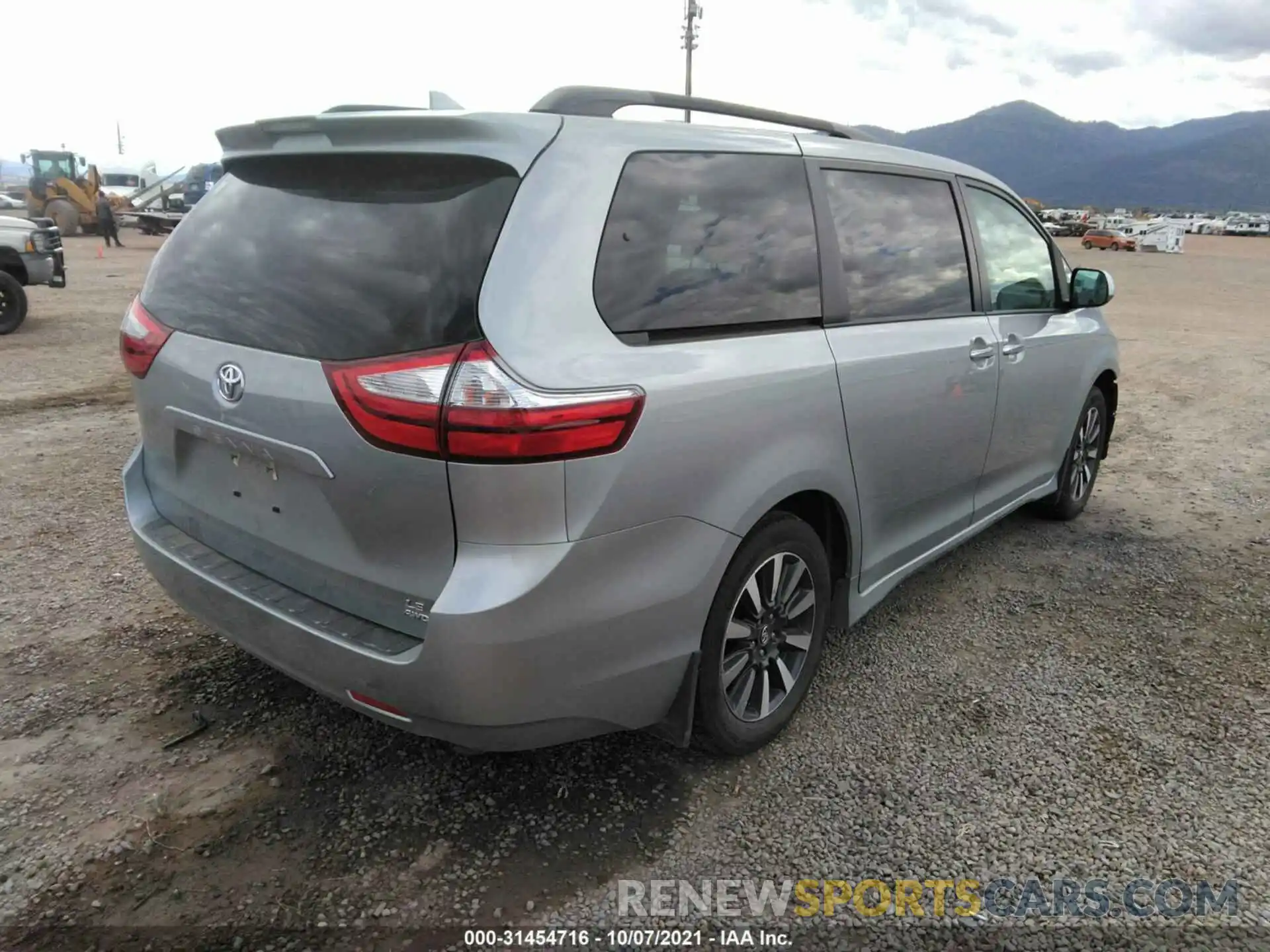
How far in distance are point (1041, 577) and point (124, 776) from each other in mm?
3861

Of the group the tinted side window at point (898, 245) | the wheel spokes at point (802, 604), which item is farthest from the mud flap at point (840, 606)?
the tinted side window at point (898, 245)

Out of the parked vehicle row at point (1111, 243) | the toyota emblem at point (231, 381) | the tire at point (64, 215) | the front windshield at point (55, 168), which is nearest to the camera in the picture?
the toyota emblem at point (231, 381)

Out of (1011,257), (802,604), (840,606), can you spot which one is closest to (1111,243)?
(1011,257)

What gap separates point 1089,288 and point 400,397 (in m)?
3.73

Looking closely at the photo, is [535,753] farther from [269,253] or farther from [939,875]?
[269,253]

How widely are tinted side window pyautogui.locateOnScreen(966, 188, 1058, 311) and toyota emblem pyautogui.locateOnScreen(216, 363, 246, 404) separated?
2927 millimetres

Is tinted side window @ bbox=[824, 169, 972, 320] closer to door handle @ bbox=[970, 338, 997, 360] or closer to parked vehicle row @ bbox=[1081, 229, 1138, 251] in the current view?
door handle @ bbox=[970, 338, 997, 360]

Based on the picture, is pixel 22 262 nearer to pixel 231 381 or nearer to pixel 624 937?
pixel 231 381

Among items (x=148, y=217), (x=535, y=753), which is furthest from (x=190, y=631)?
(x=148, y=217)

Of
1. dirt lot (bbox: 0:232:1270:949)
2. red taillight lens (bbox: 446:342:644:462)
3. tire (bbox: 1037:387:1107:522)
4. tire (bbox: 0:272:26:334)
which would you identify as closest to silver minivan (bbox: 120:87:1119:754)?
red taillight lens (bbox: 446:342:644:462)

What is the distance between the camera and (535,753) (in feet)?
9.29

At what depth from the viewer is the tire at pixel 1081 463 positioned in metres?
4.83

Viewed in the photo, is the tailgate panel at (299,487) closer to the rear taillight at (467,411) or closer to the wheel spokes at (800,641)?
the rear taillight at (467,411)

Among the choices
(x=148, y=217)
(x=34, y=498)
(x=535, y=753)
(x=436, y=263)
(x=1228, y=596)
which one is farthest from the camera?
(x=148, y=217)
